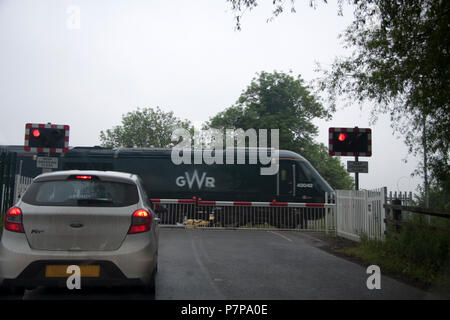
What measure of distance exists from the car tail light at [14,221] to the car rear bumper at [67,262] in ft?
0.18

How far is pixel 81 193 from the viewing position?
4.91 meters

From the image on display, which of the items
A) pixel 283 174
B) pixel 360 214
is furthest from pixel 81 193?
pixel 283 174

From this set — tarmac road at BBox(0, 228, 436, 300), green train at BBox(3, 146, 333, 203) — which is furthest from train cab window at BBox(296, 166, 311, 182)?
tarmac road at BBox(0, 228, 436, 300)

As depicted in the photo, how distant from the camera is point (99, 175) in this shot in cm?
514

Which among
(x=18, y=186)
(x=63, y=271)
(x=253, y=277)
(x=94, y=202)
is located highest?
(x=18, y=186)

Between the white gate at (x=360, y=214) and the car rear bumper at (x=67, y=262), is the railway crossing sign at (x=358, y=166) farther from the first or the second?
the car rear bumper at (x=67, y=262)

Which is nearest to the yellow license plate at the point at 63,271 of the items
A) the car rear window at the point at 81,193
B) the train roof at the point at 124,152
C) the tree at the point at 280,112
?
the car rear window at the point at 81,193

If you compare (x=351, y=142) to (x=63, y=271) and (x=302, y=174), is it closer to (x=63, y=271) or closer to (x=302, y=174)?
(x=302, y=174)

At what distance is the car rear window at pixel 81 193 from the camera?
4.78 metres

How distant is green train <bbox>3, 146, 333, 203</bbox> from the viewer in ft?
58.0

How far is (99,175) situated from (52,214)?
78 cm

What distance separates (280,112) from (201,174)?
799 inches

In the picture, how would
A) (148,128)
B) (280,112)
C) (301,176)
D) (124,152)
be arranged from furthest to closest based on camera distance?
(148,128)
(280,112)
(124,152)
(301,176)

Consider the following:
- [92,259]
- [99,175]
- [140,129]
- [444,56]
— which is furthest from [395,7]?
[140,129]
